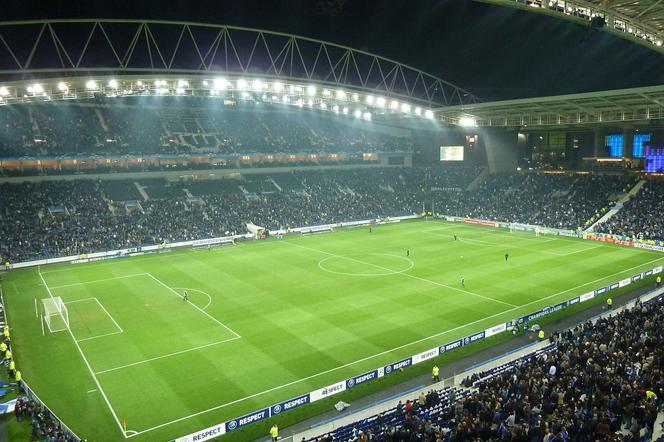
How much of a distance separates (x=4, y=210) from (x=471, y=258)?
47794mm

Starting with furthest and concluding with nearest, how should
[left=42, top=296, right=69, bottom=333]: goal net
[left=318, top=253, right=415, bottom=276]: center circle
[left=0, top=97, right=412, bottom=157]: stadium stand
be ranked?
[left=0, top=97, right=412, bottom=157]: stadium stand
[left=318, top=253, right=415, bottom=276]: center circle
[left=42, top=296, right=69, bottom=333]: goal net

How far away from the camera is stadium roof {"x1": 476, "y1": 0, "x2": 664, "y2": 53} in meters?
28.9

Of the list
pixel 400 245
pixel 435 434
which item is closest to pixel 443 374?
pixel 435 434

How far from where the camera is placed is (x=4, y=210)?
51.4m

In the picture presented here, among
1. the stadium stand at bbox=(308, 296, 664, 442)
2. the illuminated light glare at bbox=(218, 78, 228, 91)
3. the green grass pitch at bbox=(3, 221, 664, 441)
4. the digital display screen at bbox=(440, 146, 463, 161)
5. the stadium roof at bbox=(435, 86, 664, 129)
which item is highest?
Answer: the illuminated light glare at bbox=(218, 78, 228, 91)

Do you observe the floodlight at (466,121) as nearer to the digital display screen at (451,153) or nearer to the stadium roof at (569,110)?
the stadium roof at (569,110)

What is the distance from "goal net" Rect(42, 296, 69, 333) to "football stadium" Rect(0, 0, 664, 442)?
0.15 m

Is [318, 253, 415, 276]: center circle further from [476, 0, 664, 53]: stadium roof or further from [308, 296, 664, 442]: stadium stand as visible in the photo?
[476, 0, 664, 53]: stadium roof

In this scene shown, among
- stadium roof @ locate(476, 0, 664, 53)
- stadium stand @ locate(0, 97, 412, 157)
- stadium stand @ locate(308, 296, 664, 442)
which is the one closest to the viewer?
stadium stand @ locate(308, 296, 664, 442)

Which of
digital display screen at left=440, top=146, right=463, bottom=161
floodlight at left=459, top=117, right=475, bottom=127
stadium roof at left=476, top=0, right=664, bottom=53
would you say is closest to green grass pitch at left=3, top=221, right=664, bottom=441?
stadium roof at left=476, top=0, right=664, bottom=53

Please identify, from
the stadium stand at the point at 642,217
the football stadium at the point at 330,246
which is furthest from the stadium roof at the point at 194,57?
the stadium stand at the point at 642,217

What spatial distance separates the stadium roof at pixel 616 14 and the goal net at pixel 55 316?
2999 centimetres

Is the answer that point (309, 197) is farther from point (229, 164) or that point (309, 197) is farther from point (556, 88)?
point (556, 88)

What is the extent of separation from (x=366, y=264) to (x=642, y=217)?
32045 millimetres
